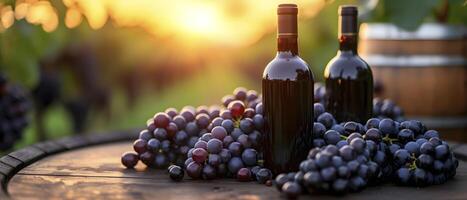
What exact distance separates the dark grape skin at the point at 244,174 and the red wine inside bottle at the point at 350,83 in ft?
1.44

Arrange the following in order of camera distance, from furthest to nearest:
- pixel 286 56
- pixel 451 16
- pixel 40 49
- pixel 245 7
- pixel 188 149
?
pixel 245 7 < pixel 40 49 < pixel 451 16 < pixel 188 149 < pixel 286 56

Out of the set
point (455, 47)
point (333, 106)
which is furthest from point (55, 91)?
point (333, 106)

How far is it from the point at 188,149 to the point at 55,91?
3.61m

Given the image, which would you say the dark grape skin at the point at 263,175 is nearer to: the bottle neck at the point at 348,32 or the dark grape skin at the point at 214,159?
the dark grape skin at the point at 214,159

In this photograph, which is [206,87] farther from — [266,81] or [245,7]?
[266,81]

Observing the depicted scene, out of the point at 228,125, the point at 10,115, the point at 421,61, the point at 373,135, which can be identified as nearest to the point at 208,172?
the point at 228,125

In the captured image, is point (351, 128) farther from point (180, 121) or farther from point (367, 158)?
point (180, 121)

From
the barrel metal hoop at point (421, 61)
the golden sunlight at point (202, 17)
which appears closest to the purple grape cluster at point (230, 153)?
the barrel metal hoop at point (421, 61)

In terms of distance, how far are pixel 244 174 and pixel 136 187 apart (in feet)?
0.98

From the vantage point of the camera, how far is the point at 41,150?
2.18 metres

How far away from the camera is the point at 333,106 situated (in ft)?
6.72

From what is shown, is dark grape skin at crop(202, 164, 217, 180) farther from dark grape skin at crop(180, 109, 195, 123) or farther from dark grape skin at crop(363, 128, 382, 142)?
dark grape skin at crop(363, 128, 382, 142)

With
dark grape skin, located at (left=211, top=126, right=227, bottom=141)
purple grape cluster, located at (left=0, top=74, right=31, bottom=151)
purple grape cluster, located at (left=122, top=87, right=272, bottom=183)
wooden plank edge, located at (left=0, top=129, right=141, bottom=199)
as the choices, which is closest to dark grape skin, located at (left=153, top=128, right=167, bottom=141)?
purple grape cluster, located at (left=122, top=87, right=272, bottom=183)

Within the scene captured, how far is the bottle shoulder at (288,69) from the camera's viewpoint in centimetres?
167
